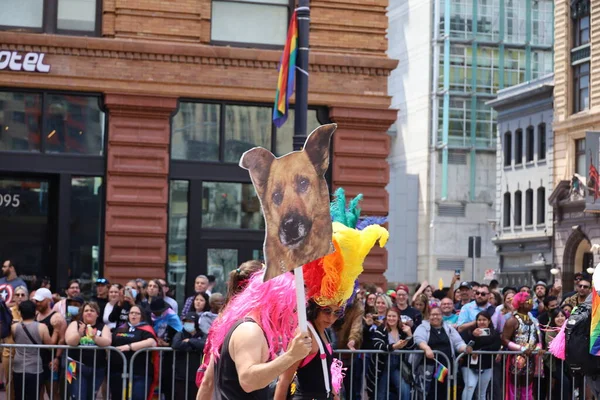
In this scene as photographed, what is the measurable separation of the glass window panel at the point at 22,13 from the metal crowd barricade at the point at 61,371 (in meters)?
8.20

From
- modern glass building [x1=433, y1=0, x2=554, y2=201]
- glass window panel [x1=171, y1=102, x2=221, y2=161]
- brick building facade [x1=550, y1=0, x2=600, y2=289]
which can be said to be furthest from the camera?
modern glass building [x1=433, y1=0, x2=554, y2=201]

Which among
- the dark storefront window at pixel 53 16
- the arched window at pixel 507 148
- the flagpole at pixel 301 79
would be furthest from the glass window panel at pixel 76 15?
the arched window at pixel 507 148

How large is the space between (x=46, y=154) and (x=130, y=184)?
4.87ft

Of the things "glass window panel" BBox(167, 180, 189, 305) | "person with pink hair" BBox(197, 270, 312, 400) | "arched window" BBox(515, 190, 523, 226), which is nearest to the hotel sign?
"glass window panel" BBox(167, 180, 189, 305)

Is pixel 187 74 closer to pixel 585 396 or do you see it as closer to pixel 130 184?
pixel 130 184

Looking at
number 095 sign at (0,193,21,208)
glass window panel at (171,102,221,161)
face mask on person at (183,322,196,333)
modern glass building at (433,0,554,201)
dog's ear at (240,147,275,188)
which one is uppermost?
modern glass building at (433,0,554,201)

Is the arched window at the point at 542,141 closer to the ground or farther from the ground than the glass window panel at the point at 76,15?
farther from the ground

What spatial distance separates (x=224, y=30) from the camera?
21875mm

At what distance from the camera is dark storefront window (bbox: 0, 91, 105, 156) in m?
20.8

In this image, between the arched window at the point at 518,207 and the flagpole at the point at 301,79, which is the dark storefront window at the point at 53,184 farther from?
the arched window at the point at 518,207

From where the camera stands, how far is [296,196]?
622 cm

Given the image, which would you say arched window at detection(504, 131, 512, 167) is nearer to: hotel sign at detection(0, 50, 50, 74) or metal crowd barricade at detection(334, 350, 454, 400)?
hotel sign at detection(0, 50, 50, 74)

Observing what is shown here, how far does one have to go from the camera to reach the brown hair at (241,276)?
726cm

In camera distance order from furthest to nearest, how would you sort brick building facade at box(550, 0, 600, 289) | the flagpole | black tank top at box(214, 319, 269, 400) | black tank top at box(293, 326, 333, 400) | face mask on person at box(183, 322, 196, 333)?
1. brick building facade at box(550, 0, 600, 289)
2. the flagpole
3. face mask on person at box(183, 322, 196, 333)
4. black tank top at box(293, 326, 333, 400)
5. black tank top at box(214, 319, 269, 400)
